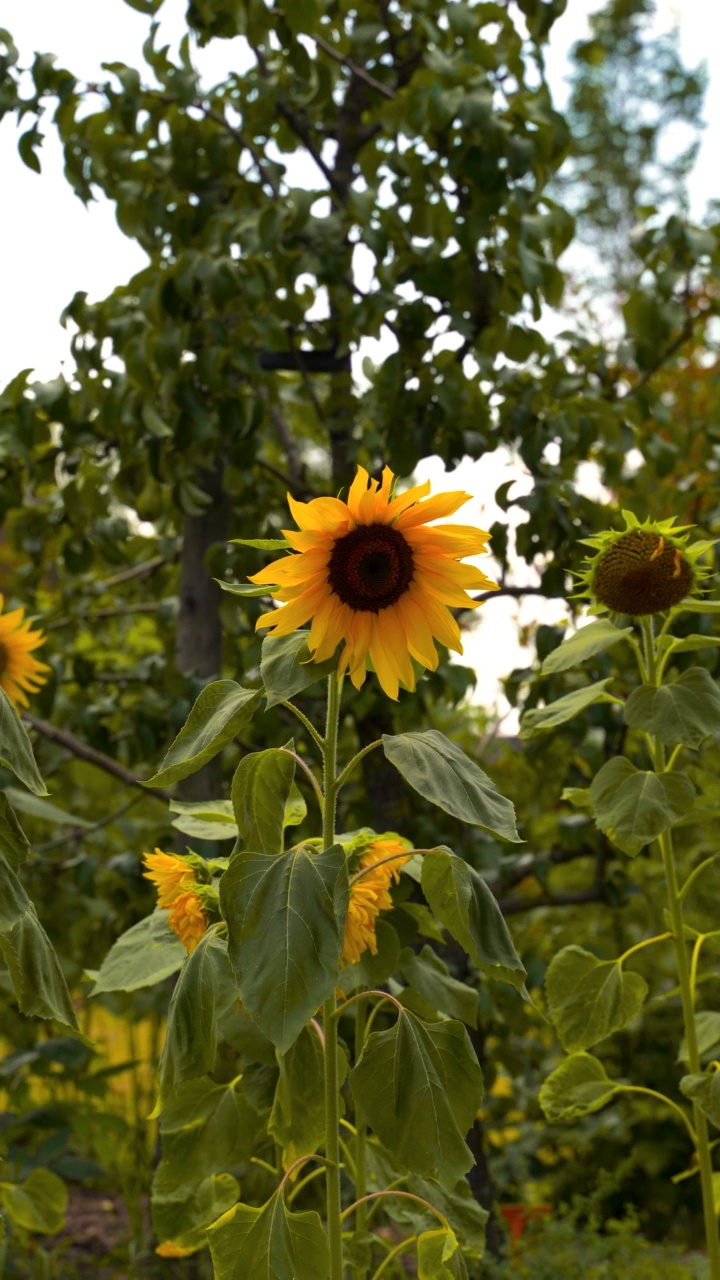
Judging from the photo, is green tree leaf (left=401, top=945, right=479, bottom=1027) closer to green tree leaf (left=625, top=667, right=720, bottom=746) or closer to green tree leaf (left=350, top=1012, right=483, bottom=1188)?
green tree leaf (left=350, top=1012, right=483, bottom=1188)

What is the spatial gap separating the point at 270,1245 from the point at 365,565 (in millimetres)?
506

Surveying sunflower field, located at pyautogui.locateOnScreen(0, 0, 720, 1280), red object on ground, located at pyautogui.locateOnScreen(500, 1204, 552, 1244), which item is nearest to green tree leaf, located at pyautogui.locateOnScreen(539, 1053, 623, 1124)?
sunflower field, located at pyautogui.locateOnScreen(0, 0, 720, 1280)

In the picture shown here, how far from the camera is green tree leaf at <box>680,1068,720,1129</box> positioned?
1.10m

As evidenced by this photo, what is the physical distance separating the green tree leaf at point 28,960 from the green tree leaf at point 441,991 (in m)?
0.31

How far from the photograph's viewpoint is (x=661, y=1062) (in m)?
2.53

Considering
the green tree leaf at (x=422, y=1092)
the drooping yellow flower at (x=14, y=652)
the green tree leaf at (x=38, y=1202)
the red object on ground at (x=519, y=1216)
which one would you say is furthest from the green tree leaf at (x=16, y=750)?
the red object on ground at (x=519, y=1216)

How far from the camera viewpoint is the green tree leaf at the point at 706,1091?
110 cm

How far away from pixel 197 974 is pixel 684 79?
12.1m

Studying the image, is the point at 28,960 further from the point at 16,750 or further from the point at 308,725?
the point at 308,725

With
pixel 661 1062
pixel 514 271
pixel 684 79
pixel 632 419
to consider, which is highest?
pixel 684 79

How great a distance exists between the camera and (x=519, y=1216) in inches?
83.5

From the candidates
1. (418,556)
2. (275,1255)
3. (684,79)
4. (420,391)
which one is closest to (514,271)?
(420,391)

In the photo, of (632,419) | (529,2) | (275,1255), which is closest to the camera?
(275,1255)

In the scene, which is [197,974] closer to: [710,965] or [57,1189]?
[57,1189]
